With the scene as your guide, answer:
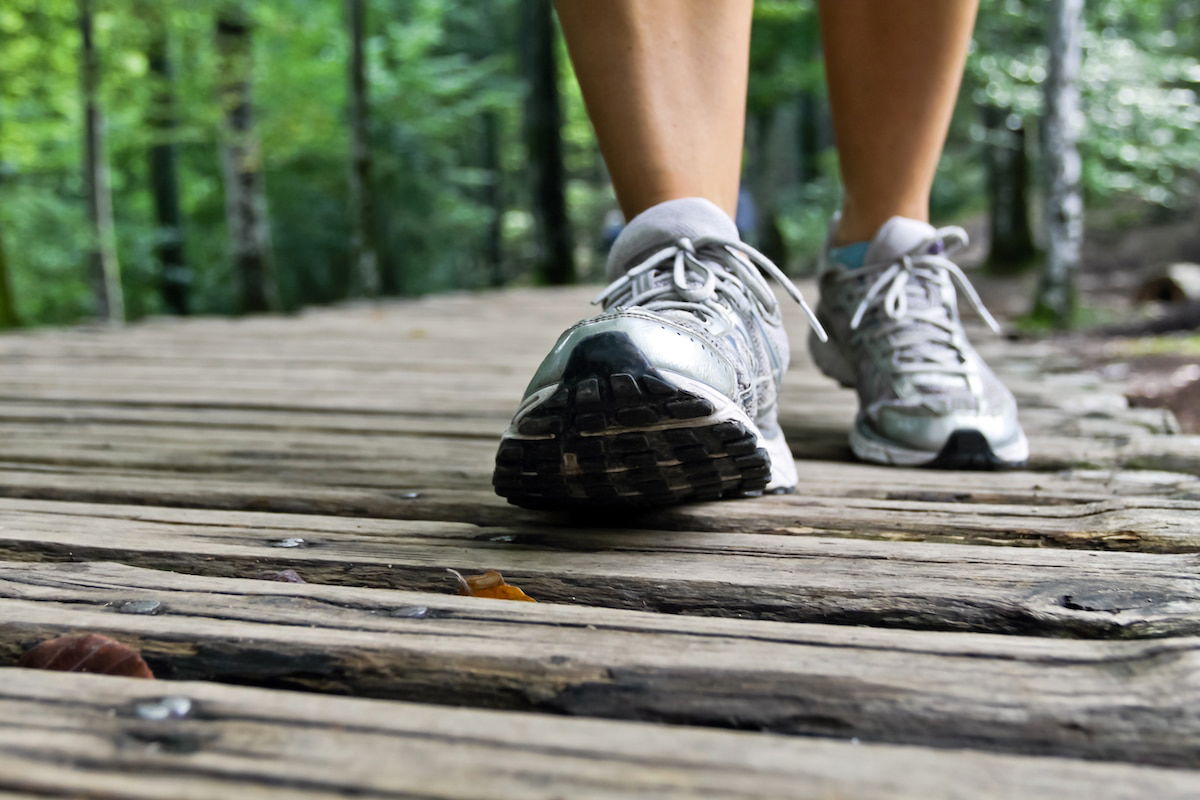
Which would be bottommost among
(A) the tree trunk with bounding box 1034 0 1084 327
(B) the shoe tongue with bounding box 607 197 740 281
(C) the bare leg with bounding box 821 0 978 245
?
(A) the tree trunk with bounding box 1034 0 1084 327

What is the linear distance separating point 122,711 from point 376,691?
155 millimetres

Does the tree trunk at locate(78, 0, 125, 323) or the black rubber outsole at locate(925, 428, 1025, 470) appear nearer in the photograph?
the black rubber outsole at locate(925, 428, 1025, 470)

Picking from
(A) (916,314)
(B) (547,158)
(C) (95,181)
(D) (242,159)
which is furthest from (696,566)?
(B) (547,158)

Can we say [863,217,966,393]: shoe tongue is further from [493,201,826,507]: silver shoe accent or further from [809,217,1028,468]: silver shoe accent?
[493,201,826,507]: silver shoe accent

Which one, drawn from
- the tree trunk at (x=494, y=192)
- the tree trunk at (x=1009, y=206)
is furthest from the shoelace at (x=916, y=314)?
the tree trunk at (x=494, y=192)

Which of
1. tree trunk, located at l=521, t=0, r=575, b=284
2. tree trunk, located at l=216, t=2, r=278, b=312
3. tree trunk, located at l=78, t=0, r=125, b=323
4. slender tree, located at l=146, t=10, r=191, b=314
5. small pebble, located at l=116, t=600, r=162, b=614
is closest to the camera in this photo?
small pebble, located at l=116, t=600, r=162, b=614

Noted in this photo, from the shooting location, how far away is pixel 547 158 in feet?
37.4

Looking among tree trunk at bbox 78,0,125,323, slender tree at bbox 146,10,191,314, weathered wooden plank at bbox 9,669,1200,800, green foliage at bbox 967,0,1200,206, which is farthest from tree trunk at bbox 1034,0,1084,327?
slender tree at bbox 146,10,191,314

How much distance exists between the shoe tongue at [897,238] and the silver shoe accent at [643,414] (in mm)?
472

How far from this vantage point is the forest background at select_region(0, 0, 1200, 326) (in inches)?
314

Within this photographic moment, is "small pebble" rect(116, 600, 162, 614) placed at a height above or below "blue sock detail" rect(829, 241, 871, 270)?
below

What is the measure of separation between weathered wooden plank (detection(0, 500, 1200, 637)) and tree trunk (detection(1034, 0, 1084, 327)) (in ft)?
19.3

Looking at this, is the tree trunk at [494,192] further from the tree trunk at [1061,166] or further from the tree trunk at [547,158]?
the tree trunk at [1061,166]

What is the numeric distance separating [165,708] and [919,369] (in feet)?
3.65
